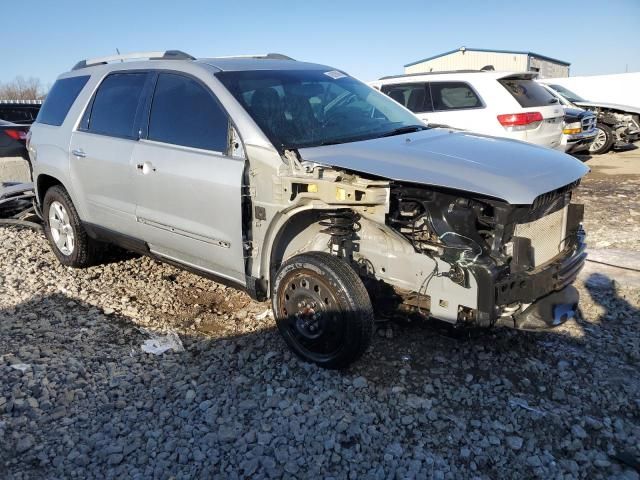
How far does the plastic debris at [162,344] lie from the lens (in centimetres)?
398

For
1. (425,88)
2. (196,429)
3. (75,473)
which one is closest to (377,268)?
(196,429)

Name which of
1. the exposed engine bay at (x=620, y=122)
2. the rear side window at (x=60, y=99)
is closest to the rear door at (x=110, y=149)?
the rear side window at (x=60, y=99)

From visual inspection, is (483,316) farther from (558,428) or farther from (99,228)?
(99,228)

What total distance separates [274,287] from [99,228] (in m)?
2.17

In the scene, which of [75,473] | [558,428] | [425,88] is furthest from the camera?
[425,88]

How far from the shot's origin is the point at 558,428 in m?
2.93

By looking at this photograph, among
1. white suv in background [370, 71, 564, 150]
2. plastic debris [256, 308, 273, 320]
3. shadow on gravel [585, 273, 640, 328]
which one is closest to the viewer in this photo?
shadow on gravel [585, 273, 640, 328]

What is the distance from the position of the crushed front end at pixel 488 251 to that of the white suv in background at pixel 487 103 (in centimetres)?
515

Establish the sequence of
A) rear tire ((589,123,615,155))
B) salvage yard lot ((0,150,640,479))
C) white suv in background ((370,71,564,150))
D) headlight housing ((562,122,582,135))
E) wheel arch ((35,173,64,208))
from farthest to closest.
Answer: rear tire ((589,123,615,155))
headlight housing ((562,122,582,135))
white suv in background ((370,71,564,150))
wheel arch ((35,173,64,208))
salvage yard lot ((0,150,640,479))

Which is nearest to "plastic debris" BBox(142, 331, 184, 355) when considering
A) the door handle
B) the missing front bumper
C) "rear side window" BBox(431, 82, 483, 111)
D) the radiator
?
the door handle

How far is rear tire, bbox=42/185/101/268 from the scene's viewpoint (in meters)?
5.33

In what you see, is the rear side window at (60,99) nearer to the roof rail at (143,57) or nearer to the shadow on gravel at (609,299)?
the roof rail at (143,57)

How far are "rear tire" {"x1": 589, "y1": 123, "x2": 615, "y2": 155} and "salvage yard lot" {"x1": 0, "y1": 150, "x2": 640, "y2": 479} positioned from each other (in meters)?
10.6

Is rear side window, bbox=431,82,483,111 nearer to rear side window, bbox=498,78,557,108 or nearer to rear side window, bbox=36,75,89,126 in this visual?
rear side window, bbox=498,78,557,108
